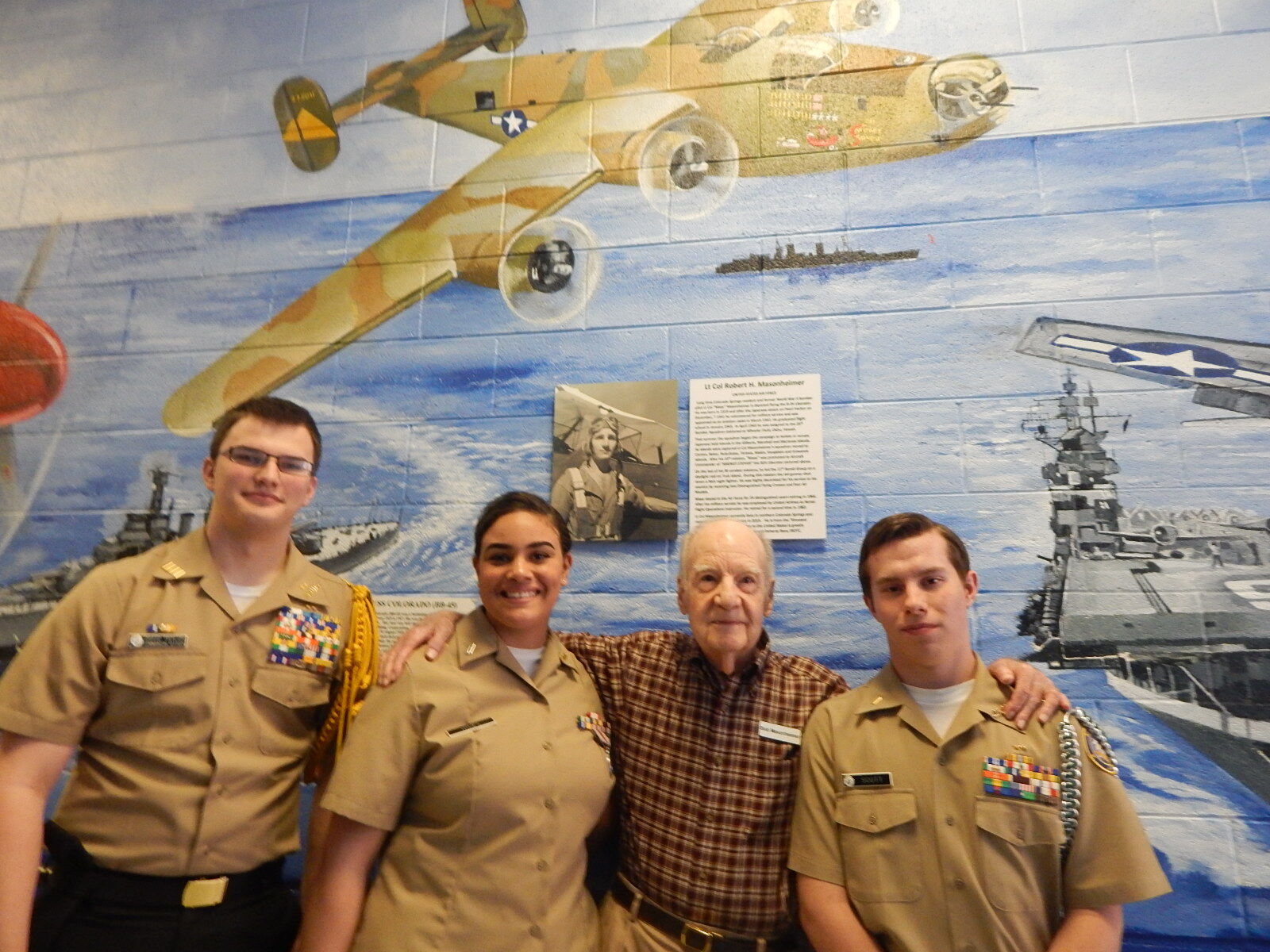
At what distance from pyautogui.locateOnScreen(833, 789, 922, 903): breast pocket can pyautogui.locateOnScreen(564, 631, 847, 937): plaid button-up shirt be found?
5.8 inches

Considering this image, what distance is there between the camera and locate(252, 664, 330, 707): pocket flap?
1567mm

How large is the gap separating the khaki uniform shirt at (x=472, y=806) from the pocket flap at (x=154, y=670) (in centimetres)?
35

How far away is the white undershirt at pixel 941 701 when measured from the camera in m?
1.53

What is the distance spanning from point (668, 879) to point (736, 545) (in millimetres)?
685

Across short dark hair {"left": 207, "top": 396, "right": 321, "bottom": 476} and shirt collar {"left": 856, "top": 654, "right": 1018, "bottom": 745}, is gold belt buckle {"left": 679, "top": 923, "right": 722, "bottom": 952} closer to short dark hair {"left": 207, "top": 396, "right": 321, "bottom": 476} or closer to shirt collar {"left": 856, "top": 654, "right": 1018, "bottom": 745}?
shirt collar {"left": 856, "top": 654, "right": 1018, "bottom": 745}

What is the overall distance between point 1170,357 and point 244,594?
7.52 ft

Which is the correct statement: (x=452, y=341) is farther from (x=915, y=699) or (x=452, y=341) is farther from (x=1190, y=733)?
(x=1190, y=733)

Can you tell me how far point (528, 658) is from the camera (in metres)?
1.67

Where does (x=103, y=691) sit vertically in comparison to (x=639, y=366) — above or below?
below

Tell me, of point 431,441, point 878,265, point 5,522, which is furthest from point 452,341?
point 5,522

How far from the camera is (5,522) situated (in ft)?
7.97

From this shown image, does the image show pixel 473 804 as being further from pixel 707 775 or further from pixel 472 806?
pixel 707 775

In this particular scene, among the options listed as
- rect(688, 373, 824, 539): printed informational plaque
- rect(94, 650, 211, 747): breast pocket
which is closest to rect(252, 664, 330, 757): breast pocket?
rect(94, 650, 211, 747): breast pocket

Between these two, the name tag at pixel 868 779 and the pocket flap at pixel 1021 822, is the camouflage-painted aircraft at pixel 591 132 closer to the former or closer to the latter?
the name tag at pixel 868 779
